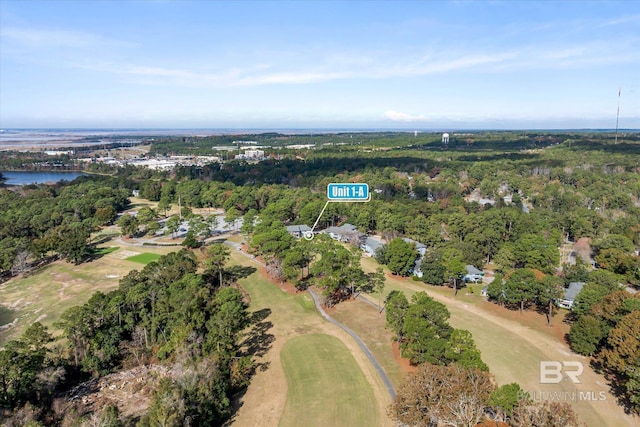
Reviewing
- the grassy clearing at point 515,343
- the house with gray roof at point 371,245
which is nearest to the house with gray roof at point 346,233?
the house with gray roof at point 371,245

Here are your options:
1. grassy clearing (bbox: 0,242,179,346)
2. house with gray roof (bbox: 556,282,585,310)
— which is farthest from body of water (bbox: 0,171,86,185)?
house with gray roof (bbox: 556,282,585,310)

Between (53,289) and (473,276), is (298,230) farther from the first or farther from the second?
(53,289)

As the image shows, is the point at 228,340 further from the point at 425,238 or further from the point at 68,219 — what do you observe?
the point at 68,219

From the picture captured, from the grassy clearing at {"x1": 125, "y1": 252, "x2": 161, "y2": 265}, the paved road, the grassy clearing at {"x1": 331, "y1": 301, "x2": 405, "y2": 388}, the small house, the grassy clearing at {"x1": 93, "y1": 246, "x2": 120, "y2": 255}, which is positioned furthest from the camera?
the grassy clearing at {"x1": 93, "y1": 246, "x2": 120, "y2": 255}

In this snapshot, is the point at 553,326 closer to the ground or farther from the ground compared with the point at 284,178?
closer to the ground

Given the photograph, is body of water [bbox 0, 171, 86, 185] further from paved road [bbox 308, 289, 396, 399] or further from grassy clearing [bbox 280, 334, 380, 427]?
grassy clearing [bbox 280, 334, 380, 427]

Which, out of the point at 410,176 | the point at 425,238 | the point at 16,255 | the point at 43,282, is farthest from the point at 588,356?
the point at 410,176
